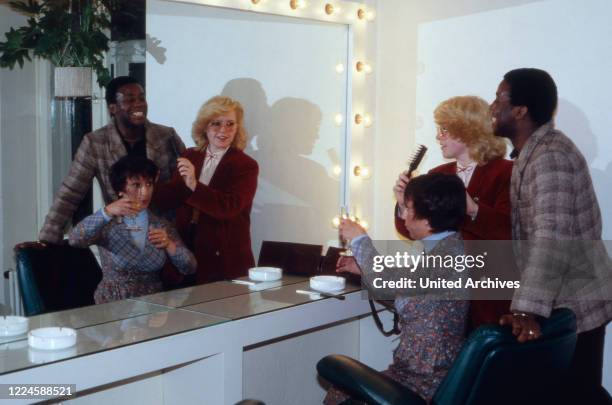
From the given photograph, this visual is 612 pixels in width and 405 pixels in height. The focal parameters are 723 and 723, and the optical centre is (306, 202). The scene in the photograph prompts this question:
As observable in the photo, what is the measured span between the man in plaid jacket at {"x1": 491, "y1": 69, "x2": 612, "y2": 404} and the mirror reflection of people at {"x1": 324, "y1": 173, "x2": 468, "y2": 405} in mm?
191

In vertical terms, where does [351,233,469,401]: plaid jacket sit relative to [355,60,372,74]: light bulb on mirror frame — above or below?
below

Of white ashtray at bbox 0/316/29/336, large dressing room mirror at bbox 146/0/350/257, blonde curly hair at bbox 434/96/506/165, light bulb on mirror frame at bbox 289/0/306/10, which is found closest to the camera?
A: white ashtray at bbox 0/316/29/336

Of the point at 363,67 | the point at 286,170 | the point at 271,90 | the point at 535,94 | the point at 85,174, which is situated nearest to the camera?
the point at 85,174

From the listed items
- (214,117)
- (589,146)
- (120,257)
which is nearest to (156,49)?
(214,117)

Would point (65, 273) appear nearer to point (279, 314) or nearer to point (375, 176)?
point (279, 314)

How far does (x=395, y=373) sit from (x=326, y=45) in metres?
1.70

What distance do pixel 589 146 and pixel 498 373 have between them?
5.68 ft

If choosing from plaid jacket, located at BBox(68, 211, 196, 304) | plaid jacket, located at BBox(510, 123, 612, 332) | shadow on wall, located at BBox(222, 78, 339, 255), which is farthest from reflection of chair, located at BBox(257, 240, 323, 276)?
plaid jacket, located at BBox(510, 123, 612, 332)

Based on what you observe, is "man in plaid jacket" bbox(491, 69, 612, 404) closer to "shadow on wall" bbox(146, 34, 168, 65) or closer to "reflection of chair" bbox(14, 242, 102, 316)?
"shadow on wall" bbox(146, 34, 168, 65)

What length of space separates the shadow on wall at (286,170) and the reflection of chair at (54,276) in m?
0.71

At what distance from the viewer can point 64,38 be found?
2156 millimetres

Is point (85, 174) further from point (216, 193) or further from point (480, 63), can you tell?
point (480, 63)

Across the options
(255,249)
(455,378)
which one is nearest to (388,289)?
(455,378)

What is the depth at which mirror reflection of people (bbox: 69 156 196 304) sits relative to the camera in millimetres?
2260
